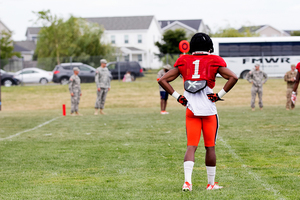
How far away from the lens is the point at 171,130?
11.9m

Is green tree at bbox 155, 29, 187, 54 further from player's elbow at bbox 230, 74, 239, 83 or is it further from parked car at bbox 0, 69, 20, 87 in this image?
player's elbow at bbox 230, 74, 239, 83

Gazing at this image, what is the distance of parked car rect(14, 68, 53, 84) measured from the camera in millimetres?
35906

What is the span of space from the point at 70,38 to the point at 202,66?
4346 cm

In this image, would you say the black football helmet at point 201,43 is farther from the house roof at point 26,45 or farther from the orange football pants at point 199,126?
the house roof at point 26,45

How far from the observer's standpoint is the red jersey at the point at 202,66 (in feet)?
16.3

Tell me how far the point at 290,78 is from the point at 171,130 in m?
8.13

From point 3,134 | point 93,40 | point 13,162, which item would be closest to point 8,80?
point 93,40

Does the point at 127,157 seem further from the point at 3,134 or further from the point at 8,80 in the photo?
the point at 8,80

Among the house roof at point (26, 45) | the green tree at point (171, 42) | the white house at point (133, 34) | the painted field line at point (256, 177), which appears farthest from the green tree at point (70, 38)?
the house roof at point (26, 45)

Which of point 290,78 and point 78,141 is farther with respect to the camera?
point 290,78

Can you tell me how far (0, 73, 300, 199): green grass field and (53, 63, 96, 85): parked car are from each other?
18.9 metres

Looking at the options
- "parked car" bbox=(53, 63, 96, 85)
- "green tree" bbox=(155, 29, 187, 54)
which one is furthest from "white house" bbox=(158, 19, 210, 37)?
"parked car" bbox=(53, 63, 96, 85)

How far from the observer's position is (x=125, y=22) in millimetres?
69062

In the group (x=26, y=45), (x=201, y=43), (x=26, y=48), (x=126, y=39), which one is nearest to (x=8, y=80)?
(x=201, y=43)
